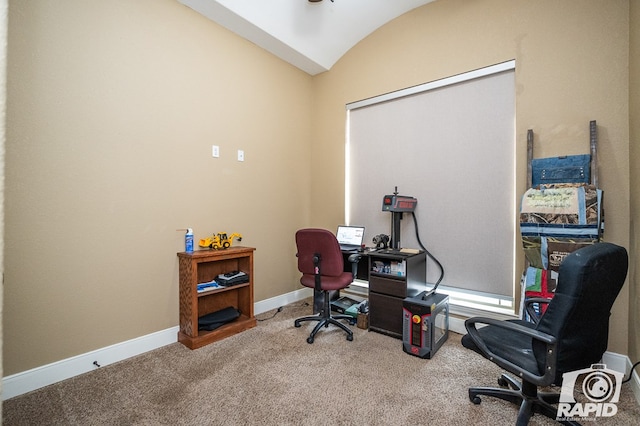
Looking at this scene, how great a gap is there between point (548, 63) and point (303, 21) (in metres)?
2.35

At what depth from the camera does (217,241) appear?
282 cm

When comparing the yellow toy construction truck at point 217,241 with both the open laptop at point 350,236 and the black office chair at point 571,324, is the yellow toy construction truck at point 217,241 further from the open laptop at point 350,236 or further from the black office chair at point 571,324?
the black office chair at point 571,324

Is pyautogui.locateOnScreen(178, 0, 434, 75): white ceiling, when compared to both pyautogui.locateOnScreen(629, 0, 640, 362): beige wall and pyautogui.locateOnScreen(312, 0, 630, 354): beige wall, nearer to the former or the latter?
pyautogui.locateOnScreen(312, 0, 630, 354): beige wall

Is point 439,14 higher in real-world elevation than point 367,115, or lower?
higher

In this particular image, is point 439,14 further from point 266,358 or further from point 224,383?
point 224,383

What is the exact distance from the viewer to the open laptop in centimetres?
334

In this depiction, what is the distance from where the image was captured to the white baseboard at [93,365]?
1.84m

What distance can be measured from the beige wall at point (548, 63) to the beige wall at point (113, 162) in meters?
1.72

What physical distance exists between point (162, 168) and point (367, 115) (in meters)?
2.32

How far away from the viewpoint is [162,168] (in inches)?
100.0

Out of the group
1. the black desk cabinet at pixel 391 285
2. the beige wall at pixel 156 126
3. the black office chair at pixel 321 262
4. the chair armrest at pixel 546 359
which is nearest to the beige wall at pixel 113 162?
the beige wall at pixel 156 126

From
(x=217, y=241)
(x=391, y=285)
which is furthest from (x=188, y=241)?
(x=391, y=285)

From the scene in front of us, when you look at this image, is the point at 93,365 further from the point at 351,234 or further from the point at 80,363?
the point at 351,234

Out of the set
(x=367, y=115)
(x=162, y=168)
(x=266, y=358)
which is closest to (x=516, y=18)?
(x=367, y=115)
